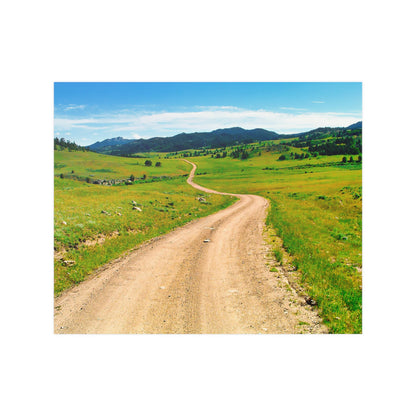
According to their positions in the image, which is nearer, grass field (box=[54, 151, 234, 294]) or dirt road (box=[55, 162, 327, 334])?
dirt road (box=[55, 162, 327, 334])

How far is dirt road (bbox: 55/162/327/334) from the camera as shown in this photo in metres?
7.34

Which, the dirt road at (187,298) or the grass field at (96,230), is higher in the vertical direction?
the grass field at (96,230)

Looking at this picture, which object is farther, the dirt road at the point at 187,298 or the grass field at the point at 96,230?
the grass field at the point at 96,230

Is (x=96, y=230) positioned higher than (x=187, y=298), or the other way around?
(x=96, y=230)

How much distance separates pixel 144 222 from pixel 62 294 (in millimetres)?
12122

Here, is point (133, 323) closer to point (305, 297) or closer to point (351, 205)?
point (305, 297)

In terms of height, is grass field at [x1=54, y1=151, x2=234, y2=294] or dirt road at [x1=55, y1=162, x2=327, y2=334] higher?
grass field at [x1=54, y1=151, x2=234, y2=294]

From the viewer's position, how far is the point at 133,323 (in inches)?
294

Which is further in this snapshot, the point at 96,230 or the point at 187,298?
the point at 96,230

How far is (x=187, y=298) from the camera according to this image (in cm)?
880

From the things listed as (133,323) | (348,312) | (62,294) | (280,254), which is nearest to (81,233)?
(62,294)

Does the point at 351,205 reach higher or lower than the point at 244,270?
higher

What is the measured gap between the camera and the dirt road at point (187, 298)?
24.1 ft

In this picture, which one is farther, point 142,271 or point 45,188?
point 142,271
